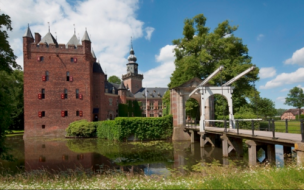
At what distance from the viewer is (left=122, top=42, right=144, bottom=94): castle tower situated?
57062 millimetres

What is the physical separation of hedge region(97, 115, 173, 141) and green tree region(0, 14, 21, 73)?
11268 millimetres

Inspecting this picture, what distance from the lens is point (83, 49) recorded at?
28.9m

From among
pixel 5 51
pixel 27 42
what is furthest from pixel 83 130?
pixel 5 51

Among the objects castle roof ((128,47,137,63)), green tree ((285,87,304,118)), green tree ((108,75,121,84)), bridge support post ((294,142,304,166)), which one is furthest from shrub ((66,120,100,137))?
green tree ((285,87,304,118))

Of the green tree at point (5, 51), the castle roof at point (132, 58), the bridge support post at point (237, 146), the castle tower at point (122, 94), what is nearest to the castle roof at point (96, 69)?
the castle tower at point (122, 94)

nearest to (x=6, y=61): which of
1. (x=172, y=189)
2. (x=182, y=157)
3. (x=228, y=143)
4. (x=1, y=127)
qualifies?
(x=1, y=127)

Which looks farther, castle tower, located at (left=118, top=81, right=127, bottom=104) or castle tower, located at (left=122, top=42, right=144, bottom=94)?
castle tower, located at (left=122, top=42, right=144, bottom=94)

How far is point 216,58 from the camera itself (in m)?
22.9

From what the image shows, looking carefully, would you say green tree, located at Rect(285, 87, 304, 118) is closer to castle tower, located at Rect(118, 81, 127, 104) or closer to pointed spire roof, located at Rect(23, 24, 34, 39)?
castle tower, located at Rect(118, 81, 127, 104)

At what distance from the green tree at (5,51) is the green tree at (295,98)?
64.8 metres

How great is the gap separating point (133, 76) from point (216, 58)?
36.5 meters

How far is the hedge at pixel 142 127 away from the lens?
1922 centimetres

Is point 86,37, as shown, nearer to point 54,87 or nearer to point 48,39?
point 48,39

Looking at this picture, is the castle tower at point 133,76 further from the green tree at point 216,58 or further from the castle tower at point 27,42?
the green tree at point 216,58
